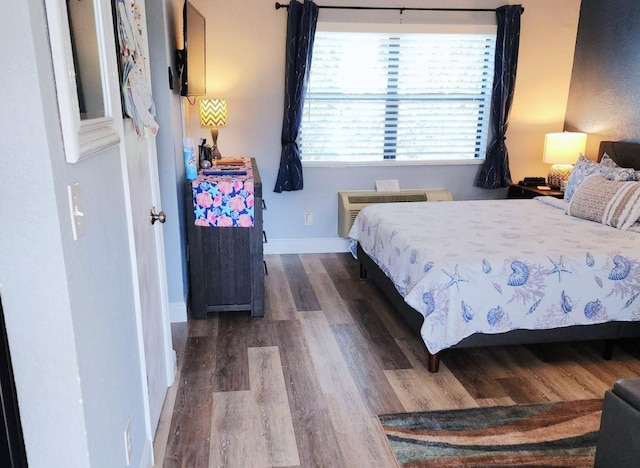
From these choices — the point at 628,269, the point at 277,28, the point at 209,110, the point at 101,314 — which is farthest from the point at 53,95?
the point at 277,28

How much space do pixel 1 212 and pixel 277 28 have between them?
11.9 feet

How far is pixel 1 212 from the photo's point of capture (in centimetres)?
103

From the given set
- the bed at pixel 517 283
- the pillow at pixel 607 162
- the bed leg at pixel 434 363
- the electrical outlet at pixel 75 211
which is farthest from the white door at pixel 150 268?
the pillow at pixel 607 162

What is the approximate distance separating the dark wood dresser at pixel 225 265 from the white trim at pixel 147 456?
55.6 inches

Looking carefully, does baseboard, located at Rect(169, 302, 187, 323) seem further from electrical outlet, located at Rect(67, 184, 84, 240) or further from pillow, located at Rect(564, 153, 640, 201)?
pillow, located at Rect(564, 153, 640, 201)

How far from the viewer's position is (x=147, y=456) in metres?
1.89

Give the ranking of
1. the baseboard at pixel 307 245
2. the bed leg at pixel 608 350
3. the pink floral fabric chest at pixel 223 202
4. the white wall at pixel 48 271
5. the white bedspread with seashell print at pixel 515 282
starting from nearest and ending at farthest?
the white wall at pixel 48 271 < the white bedspread with seashell print at pixel 515 282 < the bed leg at pixel 608 350 < the pink floral fabric chest at pixel 223 202 < the baseboard at pixel 307 245

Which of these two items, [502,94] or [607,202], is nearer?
[607,202]

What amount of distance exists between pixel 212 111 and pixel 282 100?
73cm

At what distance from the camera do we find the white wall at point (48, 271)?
97 centimetres

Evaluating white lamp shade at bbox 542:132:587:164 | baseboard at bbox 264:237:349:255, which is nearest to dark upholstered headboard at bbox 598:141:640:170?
white lamp shade at bbox 542:132:587:164

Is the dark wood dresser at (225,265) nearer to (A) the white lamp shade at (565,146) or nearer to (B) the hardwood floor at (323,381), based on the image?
(B) the hardwood floor at (323,381)

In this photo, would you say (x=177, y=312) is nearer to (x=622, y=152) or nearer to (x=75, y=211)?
(x=75, y=211)

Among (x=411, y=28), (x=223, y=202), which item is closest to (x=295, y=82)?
(x=411, y=28)
